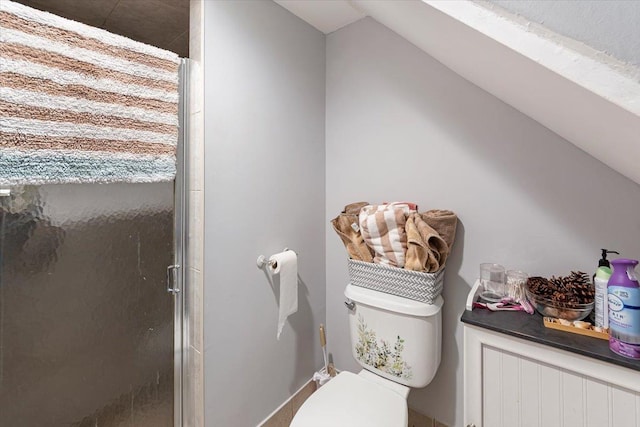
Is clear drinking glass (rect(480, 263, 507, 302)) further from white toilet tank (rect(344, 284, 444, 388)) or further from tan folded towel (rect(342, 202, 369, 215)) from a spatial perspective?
tan folded towel (rect(342, 202, 369, 215))

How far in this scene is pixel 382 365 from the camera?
120 centimetres

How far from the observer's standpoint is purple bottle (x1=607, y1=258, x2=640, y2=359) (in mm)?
676

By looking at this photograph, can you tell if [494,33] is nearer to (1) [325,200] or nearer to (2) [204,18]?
(2) [204,18]

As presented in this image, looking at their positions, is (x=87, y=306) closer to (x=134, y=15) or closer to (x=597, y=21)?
(x=597, y=21)

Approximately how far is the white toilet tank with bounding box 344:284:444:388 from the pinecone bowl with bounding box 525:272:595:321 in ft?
1.11

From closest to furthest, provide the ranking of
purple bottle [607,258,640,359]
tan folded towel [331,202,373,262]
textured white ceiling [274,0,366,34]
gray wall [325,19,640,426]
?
1. purple bottle [607,258,640,359]
2. gray wall [325,19,640,426]
3. tan folded towel [331,202,373,262]
4. textured white ceiling [274,0,366,34]

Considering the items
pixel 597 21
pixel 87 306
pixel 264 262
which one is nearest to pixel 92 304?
pixel 87 306

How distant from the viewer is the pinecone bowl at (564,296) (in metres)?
0.84

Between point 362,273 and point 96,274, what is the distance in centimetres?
100

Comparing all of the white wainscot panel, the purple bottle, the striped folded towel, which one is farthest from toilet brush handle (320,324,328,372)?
the purple bottle

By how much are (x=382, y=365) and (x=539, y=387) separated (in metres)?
0.57

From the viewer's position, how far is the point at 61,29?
0.81 metres

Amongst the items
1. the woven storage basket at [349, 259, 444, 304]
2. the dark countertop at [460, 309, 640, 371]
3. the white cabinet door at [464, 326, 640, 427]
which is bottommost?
the white cabinet door at [464, 326, 640, 427]

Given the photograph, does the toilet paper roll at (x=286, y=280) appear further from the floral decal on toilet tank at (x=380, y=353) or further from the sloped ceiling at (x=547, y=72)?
the sloped ceiling at (x=547, y=72)
